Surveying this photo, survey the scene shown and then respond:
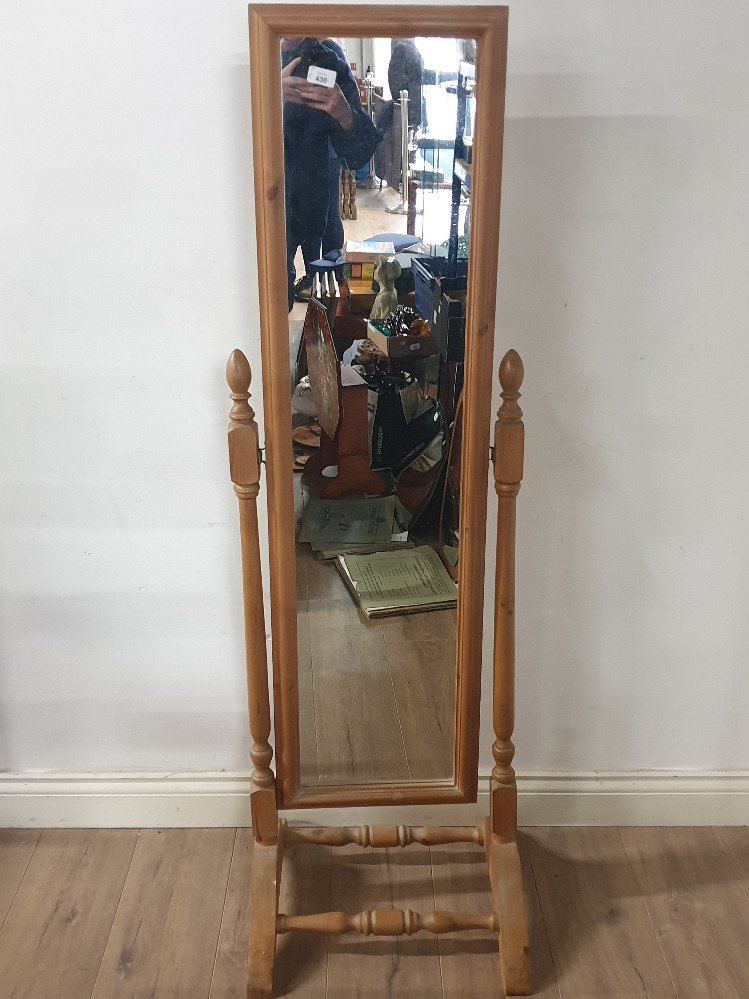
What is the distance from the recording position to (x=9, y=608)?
1657 mm

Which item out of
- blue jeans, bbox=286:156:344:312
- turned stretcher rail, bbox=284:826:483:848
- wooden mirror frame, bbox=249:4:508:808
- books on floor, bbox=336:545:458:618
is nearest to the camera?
wooden mirror frame, bbox=249:4:508:808

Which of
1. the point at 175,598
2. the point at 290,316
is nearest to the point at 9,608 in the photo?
the point at 175,598

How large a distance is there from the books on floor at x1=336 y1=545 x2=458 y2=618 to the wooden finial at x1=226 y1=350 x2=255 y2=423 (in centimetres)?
30

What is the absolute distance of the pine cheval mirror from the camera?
1.21 m

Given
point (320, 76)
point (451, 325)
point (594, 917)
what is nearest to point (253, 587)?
point (451, 325)

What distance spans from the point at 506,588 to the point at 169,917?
2.79 feet

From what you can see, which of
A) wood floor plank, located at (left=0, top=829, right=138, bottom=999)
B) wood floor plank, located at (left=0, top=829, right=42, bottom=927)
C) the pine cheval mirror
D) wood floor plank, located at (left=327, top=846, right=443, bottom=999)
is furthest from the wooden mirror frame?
wood floor plank, located at (left=0, top=829, right=42, bottom=927)

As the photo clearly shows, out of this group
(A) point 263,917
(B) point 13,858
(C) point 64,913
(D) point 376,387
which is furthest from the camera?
(B) point 13,858

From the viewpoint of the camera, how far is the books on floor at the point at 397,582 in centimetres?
149

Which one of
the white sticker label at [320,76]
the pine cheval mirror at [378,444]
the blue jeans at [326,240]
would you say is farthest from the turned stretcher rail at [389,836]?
the white sticker label at [320,76]

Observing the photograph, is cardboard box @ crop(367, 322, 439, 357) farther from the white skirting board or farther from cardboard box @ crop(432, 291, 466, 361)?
the white skirting board

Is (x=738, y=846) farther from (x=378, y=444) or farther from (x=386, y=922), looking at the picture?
(x=378, y=444)

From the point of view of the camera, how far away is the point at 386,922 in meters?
1.48

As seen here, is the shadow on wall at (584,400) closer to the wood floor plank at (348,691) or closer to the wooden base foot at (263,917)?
the wood floor plank at (348,691)
